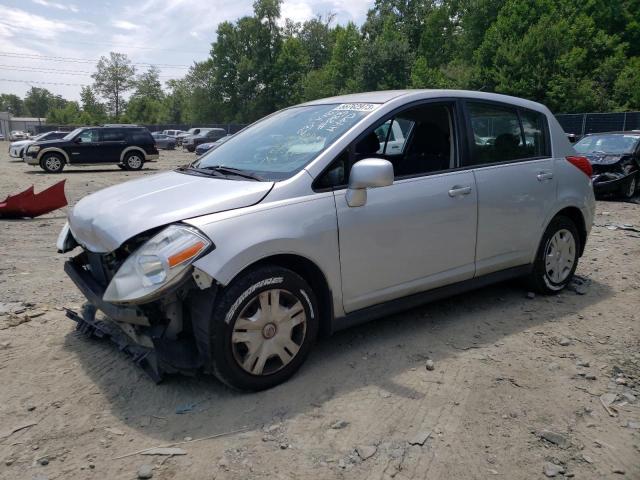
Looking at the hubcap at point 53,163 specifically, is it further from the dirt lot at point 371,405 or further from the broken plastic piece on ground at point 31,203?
the dirt lot at point 371,405

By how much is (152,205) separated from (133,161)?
2001 cm

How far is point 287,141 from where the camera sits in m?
3.88

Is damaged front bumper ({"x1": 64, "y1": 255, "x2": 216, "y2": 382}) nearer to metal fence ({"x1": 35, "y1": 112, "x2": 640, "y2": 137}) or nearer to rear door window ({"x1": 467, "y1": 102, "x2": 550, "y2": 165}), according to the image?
rear door window ({"x1": 467, "y1": 102, "x2": 550, "y2": 165})

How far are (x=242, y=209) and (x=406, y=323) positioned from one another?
1889 mm

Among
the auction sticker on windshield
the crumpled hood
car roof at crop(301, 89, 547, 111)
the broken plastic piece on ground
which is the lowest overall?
the broken plastic piece on ground

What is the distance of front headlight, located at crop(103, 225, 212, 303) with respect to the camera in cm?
287

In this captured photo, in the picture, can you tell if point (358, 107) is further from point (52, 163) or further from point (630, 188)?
point (52, 163)

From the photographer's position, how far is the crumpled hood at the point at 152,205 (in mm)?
3107

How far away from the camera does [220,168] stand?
3.85 m

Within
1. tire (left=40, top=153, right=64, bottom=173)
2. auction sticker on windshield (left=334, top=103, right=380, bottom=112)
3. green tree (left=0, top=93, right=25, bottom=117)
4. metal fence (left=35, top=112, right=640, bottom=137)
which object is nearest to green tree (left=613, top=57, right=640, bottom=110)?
metal fence (left=35, top=112, right=640, bottom=137)

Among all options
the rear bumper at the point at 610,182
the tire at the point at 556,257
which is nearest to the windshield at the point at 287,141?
→ the tire at the point at 556,257

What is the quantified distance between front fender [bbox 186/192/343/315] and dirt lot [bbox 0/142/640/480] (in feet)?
2.33

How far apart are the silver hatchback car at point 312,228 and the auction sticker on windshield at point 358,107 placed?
0.08 feet

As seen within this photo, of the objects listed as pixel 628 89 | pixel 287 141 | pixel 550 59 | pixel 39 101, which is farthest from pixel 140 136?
pixel 39 101
